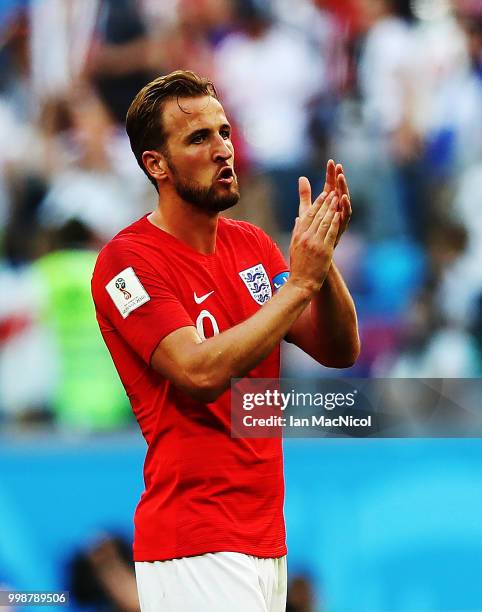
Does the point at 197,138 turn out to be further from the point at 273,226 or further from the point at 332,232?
the point at 273,226

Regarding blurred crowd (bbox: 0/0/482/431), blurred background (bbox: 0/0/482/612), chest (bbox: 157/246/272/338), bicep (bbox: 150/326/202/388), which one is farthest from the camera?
blurred crowd (bbox: 0/0/482/431)

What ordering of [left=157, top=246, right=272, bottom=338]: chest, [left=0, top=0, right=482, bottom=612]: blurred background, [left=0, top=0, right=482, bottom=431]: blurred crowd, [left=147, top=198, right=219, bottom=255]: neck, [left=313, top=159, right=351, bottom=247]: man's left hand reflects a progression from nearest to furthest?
[left=313, top=159, right=351, bottom=247]: man's left hand < [left=157, top=246, right=272, bottom=338]: chest < [left=147, top=198, right=219, bottom=255]: neck < [left=0, top=0, right=482, bottom=612]: blurred background < [left=0, top=0, right=482, bottom=431]: blurred crowd

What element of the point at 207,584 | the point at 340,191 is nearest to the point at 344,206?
the point at 340,191

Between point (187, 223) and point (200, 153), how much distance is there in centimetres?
20

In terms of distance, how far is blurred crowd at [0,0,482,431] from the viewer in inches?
240

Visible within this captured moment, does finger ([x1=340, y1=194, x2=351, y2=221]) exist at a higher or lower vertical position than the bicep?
higher

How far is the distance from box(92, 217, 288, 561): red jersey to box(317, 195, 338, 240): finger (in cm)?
35

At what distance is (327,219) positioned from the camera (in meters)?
2.75

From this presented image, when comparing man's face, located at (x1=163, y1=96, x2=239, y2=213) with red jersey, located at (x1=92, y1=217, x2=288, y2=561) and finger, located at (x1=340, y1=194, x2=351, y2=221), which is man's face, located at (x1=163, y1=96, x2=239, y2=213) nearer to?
red jersey, located at (x1=92, y1=217, x2=288, y2=561)

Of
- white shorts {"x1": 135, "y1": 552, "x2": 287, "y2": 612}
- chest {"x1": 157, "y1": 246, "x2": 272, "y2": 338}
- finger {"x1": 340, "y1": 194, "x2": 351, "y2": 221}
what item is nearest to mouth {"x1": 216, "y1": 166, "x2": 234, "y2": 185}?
chest {"x1": 157, "y1": 246, "x2": 272, "y2": 338}

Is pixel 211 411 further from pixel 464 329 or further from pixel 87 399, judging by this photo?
pixel 464 329

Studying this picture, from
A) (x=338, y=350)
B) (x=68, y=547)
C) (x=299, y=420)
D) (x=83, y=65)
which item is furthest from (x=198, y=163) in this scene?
(x=83, y=65)

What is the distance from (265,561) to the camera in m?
2.82

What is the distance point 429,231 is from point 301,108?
1014 millimetres
